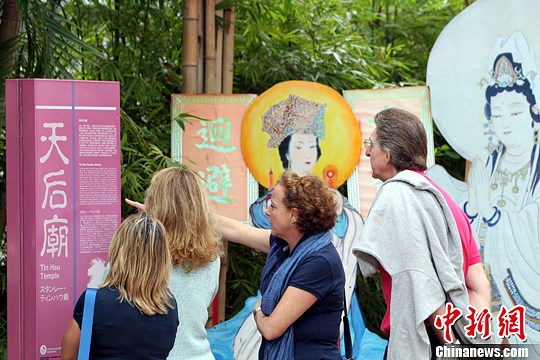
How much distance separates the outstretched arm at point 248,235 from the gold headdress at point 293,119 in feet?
4.19

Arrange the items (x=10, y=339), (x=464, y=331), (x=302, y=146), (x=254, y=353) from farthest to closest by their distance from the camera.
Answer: (x=302, y=146) → (x=254, y=353) → (x=10, y=339) → (x=464, y=331)

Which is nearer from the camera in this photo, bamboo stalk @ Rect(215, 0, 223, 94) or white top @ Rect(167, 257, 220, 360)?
white top @ Rect(167, 257, 220, 360)

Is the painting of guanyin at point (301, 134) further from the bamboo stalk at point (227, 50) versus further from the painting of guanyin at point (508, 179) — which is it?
the painting of guanyin at point (508, 179)

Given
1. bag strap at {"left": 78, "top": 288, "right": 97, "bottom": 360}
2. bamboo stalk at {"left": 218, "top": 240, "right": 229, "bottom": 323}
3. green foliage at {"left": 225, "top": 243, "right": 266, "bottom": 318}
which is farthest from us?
green foliage at {"left": 225, "top": 243, "right": 266, "bottom": 318}

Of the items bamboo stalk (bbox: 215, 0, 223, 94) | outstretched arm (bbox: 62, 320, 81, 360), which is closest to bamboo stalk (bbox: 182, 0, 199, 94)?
bamboo stalk (bbox: 215, 0, 223, 94)

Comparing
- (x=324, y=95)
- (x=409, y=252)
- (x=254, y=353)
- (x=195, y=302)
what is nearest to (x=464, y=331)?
(x=409, y=252)

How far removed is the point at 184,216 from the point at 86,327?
528mm

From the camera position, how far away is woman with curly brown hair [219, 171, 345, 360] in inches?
102

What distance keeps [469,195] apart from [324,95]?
0.99 meters

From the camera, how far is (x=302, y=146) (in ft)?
14.8

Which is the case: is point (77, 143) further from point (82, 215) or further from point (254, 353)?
point (254, 353)

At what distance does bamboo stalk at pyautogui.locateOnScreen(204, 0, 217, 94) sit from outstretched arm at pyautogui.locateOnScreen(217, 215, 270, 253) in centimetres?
143

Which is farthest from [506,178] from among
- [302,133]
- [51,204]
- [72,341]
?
[72,341]

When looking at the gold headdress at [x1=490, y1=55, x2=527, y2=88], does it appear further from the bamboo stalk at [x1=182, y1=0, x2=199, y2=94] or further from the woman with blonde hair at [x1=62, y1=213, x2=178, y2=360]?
the woman with blonde hair at [x1=62, y1=213, x2=178, y2=360]
